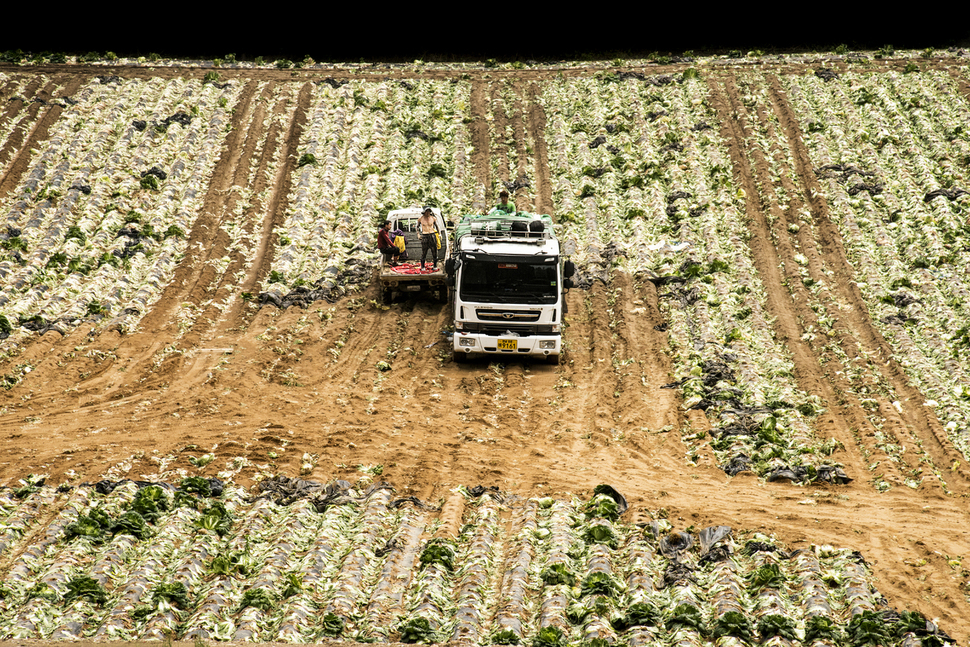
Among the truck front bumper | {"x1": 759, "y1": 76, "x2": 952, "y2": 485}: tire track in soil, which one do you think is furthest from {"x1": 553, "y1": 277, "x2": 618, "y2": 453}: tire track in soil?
{"x1": 759, "y1": 76, "x2": 952, "y2": 485}: tire track in soil

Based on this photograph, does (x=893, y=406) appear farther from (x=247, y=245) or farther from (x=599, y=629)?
(x=247, y=245)

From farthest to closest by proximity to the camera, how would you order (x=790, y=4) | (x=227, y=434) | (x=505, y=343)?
(x=790, y=4), (x=505, y=343), (x=227, y=434)

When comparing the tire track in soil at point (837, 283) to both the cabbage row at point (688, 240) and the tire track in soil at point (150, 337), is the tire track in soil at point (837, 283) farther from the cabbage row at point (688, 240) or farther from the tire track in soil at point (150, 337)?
the tire track in soil at point (150, 337)

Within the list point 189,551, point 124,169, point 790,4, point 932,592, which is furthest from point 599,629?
point 790,4

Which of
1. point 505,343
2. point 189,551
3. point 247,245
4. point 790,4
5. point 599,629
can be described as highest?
point 790,4

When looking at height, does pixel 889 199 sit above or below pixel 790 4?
below

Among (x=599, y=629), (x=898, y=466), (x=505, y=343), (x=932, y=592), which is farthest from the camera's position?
(x=505, y=343)
